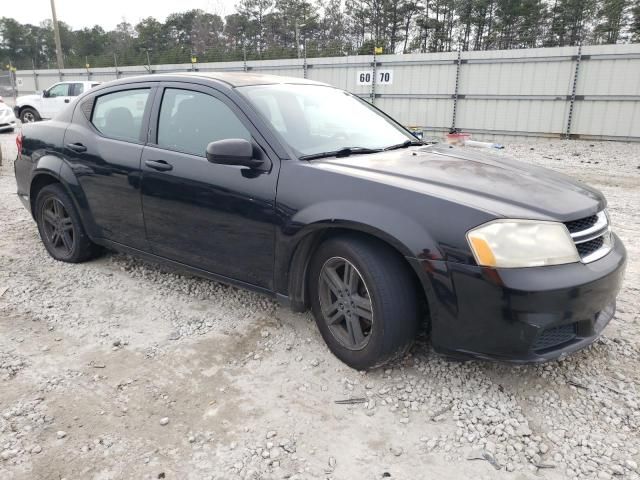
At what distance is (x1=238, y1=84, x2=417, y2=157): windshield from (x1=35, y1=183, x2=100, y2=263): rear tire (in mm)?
2064

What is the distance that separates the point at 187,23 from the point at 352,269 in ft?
183

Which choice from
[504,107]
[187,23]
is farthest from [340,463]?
[187,23]

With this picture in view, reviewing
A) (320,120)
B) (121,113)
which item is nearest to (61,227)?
(121,113)

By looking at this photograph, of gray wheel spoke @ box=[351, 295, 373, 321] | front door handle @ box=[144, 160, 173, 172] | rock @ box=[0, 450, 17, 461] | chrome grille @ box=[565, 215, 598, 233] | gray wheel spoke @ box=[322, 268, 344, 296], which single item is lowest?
rock @ box=[0, 450, 17, 461]

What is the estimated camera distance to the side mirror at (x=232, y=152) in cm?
291

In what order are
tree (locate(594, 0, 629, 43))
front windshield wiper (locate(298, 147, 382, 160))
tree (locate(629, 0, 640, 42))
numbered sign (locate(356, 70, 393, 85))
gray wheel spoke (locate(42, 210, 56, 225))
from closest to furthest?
front windshield wiper (locate(298, 147, 382, 160))
gray wheel spoke (locate(42, 210, 56, 225))
numbered sign (locate(356, 70, 393, 85))
tree (locate(629, 0, 640, 42))
tree (locate(594, 0, 629, 43))

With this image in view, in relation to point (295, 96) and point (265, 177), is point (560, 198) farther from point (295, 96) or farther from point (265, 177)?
point (295, 96)

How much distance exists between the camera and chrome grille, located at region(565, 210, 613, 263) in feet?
8.04

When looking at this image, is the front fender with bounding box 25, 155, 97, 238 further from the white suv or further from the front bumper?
the white suv

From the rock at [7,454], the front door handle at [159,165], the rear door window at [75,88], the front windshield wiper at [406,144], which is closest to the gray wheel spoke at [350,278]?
the front windshield wiper at [406,144]

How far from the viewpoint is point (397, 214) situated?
8.20 ft

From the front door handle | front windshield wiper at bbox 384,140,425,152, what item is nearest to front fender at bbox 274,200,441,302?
front windshield wiper at bbox 384,140,425,152

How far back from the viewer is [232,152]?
2.91 metres

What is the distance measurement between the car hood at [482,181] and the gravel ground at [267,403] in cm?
94
